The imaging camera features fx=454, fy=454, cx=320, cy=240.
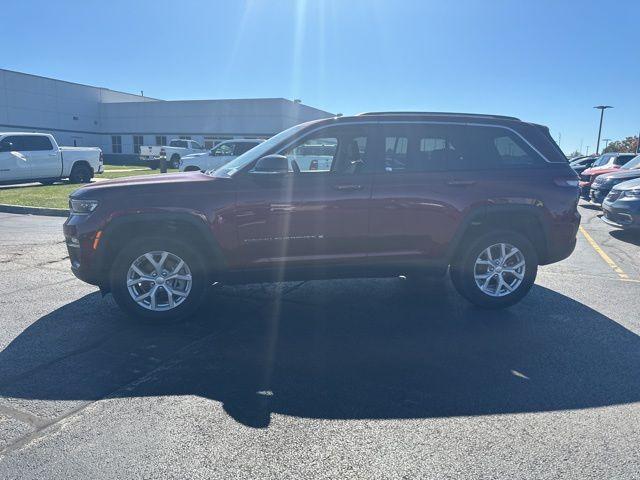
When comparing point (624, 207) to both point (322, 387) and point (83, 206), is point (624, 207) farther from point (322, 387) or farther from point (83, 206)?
point (83, 206)

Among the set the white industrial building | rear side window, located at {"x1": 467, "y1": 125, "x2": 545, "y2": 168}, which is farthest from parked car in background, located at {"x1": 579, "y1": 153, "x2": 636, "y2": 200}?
the white industrial building

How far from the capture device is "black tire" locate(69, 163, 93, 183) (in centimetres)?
1773

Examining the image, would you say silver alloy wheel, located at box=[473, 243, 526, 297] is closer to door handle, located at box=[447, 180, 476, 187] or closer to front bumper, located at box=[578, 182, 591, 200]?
door handle, located at box=[447, 180, 476, 187]

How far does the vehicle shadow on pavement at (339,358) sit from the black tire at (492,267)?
0.18 m

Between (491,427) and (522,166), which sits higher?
(522,166)

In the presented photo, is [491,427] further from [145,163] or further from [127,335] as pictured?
[145,163]

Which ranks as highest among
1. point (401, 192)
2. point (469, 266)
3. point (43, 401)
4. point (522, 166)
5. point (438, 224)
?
point (522, 166)

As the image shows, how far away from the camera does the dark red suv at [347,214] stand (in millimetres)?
4258

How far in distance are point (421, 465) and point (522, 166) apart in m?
3.57

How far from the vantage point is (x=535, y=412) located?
303cm

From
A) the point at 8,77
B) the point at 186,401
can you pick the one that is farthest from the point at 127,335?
the point at 8,77

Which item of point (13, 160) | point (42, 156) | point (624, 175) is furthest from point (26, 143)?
point (624, 175)

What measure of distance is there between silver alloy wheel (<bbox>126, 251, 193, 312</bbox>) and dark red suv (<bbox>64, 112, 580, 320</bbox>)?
0.01m

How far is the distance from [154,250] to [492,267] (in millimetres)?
3520
